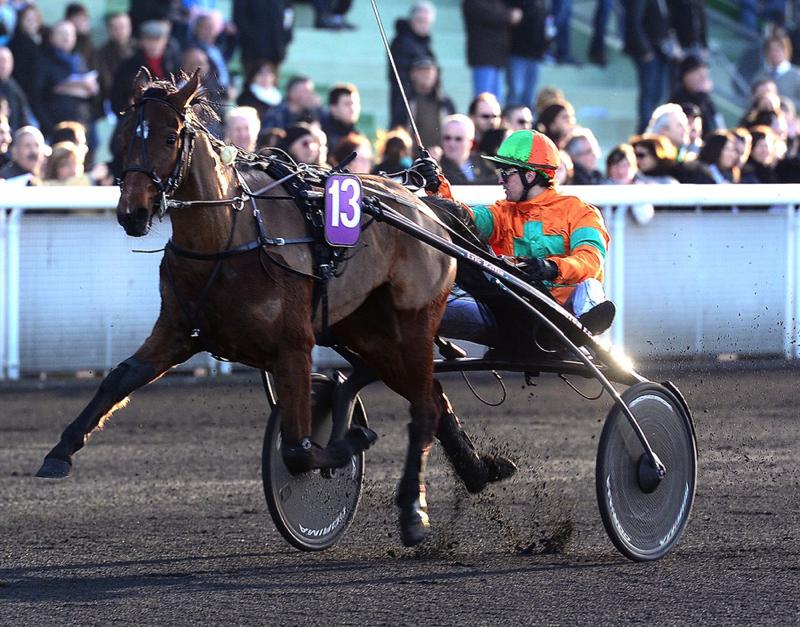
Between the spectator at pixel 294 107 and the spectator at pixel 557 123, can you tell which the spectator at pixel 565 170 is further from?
the spectator at pixel 294 107

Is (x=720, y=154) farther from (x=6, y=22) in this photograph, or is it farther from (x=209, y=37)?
(x=6, y=22)

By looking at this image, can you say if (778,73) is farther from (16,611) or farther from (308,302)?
(16,611)

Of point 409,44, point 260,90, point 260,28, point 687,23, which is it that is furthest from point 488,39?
point 687,23

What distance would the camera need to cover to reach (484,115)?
1098 centimetres

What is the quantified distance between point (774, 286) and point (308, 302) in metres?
5.73

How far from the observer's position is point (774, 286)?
35.2ft

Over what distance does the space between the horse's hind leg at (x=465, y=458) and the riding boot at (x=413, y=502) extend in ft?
1.46

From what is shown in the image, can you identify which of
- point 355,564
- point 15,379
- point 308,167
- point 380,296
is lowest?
point 15,379

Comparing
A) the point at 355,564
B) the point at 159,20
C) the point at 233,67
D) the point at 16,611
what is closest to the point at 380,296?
the point at 355,564

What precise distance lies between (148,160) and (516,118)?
5.83 metres

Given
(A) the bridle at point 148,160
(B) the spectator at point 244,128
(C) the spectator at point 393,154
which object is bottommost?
(C) the spectator at point 393,154

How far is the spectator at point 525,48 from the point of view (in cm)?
1402

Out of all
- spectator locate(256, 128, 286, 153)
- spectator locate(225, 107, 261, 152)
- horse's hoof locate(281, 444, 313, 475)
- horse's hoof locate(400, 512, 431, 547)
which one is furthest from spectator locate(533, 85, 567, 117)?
horse's hoof locate(281, 444, 313, 475)

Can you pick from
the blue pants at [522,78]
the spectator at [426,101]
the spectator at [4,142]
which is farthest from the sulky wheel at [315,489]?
the blue pants at [522,78]
